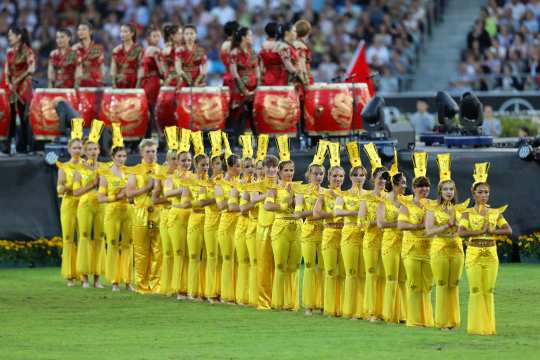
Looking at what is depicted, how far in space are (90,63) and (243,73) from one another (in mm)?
2306

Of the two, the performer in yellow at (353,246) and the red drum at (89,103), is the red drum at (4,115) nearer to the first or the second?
the red drum at (89,103)

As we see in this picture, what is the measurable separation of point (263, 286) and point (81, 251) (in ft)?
9.76

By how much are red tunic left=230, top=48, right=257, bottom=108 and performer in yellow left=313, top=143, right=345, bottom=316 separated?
18.4 ft

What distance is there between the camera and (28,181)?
2289cm

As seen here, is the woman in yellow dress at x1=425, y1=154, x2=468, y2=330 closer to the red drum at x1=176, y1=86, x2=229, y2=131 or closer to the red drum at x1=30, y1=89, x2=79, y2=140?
the red drum at x1=176, y1=86, x2=229, y2=131

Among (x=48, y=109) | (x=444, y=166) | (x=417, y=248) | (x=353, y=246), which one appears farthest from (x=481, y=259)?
(x=48, y=109)

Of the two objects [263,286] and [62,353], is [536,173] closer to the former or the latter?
[263,286]

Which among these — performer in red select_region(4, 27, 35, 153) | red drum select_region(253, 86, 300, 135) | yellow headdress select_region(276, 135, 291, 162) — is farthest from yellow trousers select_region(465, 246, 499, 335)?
performer in red select_region(4, 27, 35, 153)

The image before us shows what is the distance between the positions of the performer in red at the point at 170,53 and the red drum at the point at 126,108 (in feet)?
1.50

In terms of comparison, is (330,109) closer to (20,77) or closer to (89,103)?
(89,103)

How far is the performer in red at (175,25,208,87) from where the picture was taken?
23.3 meters

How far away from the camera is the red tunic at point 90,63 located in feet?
78.5

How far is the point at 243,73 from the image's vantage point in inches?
910

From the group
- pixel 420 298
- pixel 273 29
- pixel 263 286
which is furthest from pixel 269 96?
pixel 420 298
